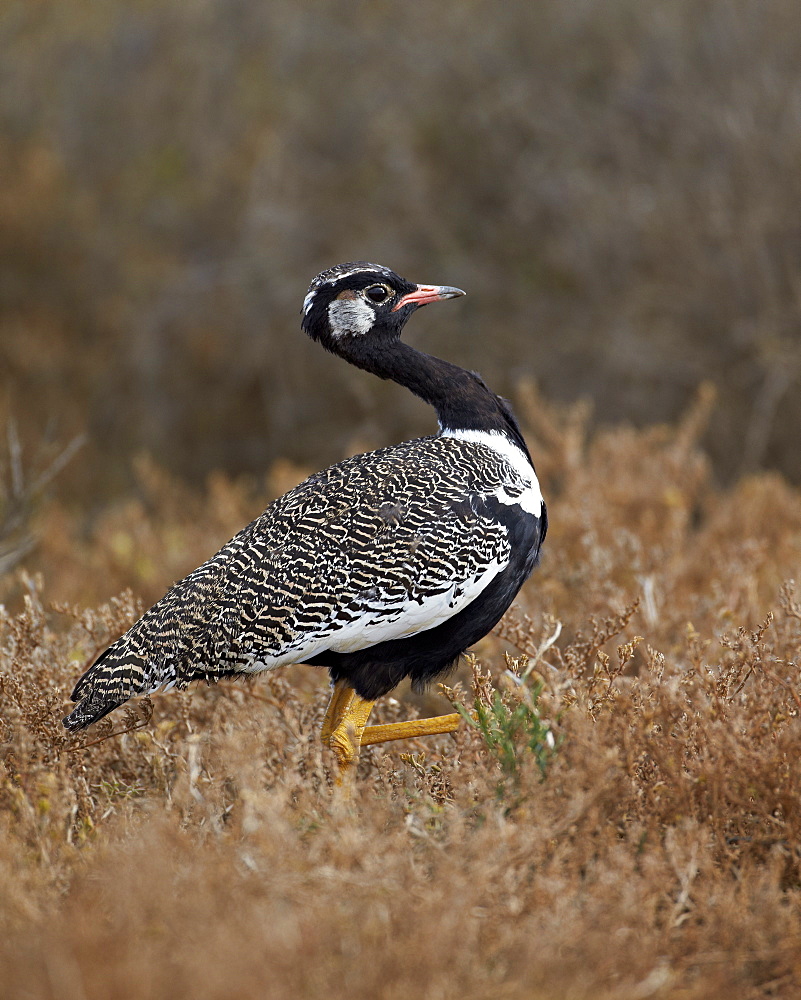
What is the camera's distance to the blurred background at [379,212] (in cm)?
984

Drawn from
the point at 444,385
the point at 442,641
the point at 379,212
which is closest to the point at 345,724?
the point at 442,641

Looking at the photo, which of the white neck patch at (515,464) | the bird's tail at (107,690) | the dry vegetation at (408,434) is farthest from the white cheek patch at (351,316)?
the bird's tail at (107,690)

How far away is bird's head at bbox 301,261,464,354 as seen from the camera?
4309 millimetres

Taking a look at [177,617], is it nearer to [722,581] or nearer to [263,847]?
[263,847]

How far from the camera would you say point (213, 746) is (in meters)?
3.93

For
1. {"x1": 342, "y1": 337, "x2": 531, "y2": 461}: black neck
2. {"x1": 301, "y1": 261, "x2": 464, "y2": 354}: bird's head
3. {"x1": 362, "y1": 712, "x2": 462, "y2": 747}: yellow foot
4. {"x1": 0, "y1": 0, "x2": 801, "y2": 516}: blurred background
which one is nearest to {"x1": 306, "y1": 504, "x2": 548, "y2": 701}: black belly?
{"x1": 362, "y1": 712, "x2": 462, "y2": 747}: yellow foot

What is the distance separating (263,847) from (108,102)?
1350cm

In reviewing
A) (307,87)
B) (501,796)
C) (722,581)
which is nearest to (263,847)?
(501,796)

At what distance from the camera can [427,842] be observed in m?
2.89

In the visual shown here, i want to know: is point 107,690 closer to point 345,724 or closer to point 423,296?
point 345,724

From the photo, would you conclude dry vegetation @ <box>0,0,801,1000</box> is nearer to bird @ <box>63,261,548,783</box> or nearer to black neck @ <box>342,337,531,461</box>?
bird @ <box>63,261,548,783</box>

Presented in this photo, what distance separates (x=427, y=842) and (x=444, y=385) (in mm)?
1899

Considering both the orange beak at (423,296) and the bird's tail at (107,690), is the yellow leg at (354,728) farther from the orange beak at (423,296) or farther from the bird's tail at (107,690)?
the orange beak at (423,296)

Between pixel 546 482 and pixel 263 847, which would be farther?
pixel 546 482
